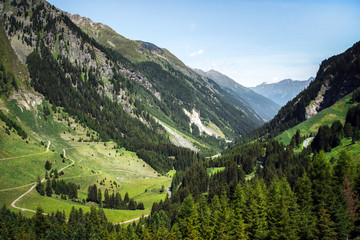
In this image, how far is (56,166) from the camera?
150375 mm

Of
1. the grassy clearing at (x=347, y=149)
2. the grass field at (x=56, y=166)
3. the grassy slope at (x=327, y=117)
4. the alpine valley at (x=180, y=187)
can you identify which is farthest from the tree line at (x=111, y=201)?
the grassy slope at (x=327, y=117)

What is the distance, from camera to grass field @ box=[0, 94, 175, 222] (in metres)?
120

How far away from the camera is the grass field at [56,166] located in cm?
11962

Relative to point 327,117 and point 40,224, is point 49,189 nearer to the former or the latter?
point 40,224

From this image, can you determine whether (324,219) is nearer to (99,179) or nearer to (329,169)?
(329,169)

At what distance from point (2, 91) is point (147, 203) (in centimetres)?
13004

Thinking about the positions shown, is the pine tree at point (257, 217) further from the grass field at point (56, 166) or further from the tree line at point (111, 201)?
→ the tree line at point (111, 201)

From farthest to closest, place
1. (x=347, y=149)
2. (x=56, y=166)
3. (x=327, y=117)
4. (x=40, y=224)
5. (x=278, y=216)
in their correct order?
(x=327, y=117)
(x=56, y=166)
(x=347, y=149)
(x=40, y=224)
(x=278, y=216)

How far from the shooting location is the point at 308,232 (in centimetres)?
5234

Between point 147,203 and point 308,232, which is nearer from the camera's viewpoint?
point 308,232

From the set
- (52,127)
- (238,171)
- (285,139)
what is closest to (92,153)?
(52,127)

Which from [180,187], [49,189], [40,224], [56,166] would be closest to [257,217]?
[40,224]

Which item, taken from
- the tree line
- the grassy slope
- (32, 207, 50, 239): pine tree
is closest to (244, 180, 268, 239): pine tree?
(32, 207, 50, 239): pine tree

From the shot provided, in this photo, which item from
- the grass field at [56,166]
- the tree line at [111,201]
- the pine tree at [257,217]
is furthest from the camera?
the tree line at [111,201]
